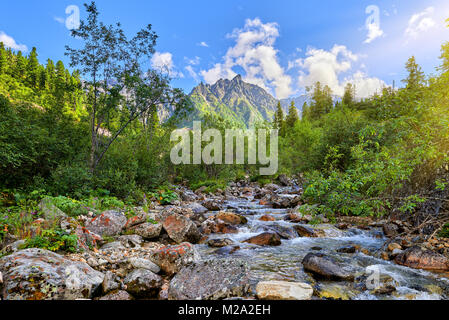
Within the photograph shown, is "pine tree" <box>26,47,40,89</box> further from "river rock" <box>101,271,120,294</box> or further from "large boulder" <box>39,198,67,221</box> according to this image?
"river rock" <box>101,271,120,294</box>

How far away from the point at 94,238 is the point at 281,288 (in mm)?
5766

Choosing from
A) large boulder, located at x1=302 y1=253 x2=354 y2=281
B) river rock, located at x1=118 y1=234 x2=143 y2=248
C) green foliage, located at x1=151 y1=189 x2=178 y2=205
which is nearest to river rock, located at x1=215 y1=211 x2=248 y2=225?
green foliage, located at x1=151 y1=189 x2=178 y2=205

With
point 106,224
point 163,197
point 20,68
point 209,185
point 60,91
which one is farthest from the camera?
point 20,68

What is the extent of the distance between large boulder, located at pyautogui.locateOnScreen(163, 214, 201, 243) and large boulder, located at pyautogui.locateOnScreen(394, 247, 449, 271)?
6945 millimetres

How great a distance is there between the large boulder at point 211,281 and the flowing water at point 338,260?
817 millimetres

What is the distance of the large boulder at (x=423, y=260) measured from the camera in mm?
5844

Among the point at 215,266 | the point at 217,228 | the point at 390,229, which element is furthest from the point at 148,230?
the point at 390,229

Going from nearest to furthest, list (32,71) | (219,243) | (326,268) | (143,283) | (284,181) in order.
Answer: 1. (143,283)
2. (326,268)
3. (219,243)
4. (284,181)
5. (32,71)

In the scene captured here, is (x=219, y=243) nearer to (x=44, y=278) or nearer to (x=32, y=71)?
(x=44, y=278)

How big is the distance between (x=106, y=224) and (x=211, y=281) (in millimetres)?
5390

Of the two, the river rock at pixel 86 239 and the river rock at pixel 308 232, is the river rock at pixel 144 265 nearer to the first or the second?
the river rock at pixel 86 239

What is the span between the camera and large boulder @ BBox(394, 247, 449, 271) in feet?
19.2

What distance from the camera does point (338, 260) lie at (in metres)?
6.83

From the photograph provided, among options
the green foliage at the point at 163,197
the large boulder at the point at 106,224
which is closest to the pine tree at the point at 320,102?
the green foliage at the point at 163,197
